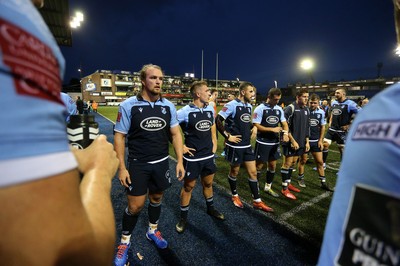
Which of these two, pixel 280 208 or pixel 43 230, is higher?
pixel 43 230

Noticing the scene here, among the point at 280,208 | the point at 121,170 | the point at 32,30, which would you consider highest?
the point at 32,30

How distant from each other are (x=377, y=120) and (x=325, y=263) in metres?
0.53

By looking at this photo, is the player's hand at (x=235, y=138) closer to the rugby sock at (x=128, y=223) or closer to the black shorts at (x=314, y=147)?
the rugby sock at (x=128, y=223)

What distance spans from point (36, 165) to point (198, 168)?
370 cm

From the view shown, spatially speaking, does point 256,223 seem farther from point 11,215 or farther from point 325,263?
point 11,215

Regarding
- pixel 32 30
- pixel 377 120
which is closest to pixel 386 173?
pixel 377 120

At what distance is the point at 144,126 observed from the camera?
3.22 meters

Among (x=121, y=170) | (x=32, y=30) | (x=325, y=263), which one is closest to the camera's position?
(x=32, y=30)

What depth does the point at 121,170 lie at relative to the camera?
3.09 m

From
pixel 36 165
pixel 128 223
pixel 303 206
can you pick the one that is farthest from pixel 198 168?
pixel 36 165

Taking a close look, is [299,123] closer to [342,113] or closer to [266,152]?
[266,152]

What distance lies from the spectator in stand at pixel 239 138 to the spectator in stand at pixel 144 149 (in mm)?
1841

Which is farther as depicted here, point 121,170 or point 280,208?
point 280,208

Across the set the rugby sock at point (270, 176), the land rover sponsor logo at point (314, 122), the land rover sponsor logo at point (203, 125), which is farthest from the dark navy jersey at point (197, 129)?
the land rover sponsor logo at point (314, 122)
